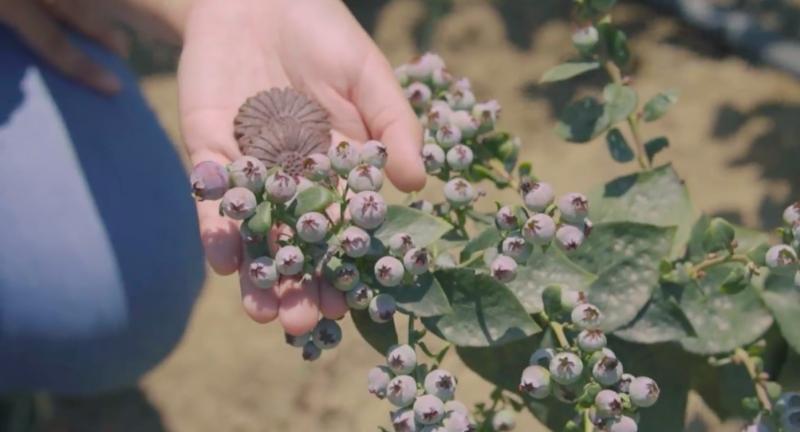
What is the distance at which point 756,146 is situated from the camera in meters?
1.87

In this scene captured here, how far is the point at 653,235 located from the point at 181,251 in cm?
80

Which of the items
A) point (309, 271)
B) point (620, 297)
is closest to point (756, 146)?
point (620, 297)

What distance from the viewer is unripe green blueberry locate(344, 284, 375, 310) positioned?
0.60 meters

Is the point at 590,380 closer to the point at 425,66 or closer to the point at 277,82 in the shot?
the point at 425,66

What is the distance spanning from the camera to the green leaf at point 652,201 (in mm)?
734

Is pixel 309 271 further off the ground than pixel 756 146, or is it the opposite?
pixel 309 271

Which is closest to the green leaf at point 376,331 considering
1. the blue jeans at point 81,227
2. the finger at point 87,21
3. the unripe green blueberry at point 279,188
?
the unripe green blueberry at point 279,188

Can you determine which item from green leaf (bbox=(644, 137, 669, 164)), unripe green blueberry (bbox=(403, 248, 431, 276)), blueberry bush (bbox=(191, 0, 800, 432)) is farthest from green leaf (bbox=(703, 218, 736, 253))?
unripe green blueberry (bbox=(403, 248, 431, 276))

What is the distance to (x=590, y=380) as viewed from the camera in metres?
0.60

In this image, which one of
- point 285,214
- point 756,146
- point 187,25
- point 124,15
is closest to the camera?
point 285,214

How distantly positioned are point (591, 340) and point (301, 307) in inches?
6.6

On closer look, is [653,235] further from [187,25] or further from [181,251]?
[181,251]

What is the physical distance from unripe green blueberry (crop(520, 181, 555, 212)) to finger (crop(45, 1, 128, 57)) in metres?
0.87

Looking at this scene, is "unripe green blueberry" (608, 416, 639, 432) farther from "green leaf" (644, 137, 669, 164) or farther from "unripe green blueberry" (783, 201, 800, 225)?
"green leaf" (644, 137, 669, 164)
